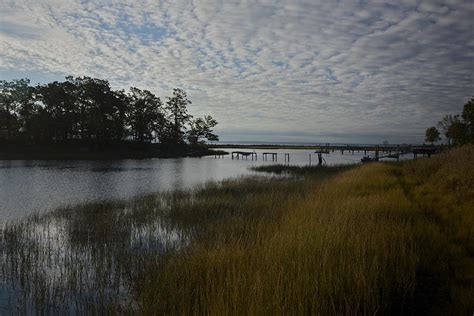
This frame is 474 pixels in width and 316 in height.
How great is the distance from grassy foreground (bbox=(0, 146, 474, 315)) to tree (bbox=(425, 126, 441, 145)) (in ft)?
330

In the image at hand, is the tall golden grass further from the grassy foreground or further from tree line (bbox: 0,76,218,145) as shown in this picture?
tree line (bbox: 0,76,218,145)

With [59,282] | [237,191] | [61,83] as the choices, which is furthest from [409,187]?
[61,83]

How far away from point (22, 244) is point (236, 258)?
267 inches

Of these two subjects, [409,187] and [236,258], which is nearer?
[236,258]

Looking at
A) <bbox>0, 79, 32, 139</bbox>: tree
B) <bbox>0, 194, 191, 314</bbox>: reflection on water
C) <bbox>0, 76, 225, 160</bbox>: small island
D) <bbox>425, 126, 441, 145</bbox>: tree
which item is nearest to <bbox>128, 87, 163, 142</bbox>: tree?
<bbox>0, 76, 225, 160</bbox>: small island

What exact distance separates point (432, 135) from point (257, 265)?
364ft

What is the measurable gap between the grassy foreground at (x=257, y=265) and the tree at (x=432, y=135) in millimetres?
100506

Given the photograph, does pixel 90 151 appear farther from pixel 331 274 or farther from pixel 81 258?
pixel 331 274

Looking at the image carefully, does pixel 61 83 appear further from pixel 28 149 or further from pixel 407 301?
pixel 407 301

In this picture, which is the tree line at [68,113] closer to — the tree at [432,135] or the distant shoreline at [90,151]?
the distant shoreline at [90,151]

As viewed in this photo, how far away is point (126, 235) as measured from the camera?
10117 mm

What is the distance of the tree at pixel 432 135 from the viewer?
96606 mm

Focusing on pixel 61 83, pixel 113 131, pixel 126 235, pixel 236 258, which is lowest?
pixel 126 235

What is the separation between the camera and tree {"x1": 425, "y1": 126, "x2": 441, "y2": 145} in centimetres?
9661
